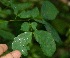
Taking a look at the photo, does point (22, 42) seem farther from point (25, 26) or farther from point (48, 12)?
point (48, 12)

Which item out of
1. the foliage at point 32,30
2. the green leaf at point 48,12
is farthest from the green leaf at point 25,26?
the green leaf at point 48,12

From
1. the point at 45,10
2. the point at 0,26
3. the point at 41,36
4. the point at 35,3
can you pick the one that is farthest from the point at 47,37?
the point at 35,3

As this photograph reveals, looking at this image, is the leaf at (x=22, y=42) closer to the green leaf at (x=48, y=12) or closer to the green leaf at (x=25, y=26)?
the green leaf at (x=25, y=26)

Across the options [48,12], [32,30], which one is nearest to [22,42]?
[32,30]

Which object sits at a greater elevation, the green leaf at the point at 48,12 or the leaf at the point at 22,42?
the green leaf at the point at 48,12

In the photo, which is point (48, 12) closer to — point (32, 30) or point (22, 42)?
point (32, 30)

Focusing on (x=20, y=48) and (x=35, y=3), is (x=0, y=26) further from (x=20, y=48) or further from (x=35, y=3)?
(x=35, y=3)

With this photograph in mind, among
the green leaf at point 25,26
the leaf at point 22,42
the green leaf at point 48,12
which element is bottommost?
the leaf at point 22,42

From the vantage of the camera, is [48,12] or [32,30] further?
[48,12]

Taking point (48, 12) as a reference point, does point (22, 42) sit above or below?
below

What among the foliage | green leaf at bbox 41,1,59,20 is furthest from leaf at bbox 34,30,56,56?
green leaf at bbox 41,1,59,20
